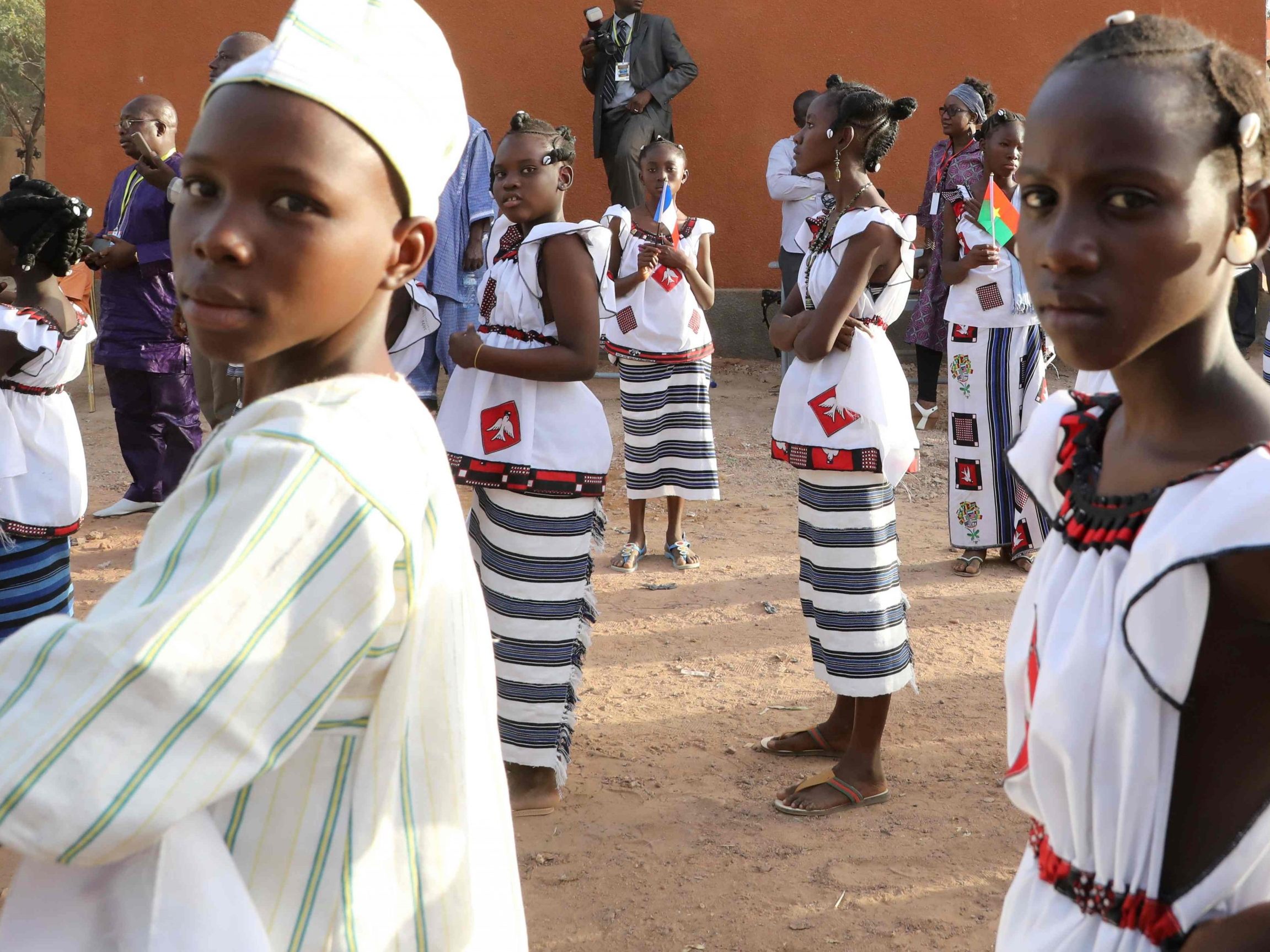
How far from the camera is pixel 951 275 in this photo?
6293 mm

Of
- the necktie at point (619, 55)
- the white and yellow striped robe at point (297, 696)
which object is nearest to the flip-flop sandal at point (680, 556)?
the white and yellow striped robe at point (297, 696)

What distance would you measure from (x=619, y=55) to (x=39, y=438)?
7.39 m

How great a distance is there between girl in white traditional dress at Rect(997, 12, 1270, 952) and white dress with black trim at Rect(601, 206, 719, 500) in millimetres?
5134

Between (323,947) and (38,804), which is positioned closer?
(38,804)

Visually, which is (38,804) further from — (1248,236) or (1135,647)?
(1248,236)

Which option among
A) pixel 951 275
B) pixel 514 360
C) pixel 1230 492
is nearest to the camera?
pixel 1230 492

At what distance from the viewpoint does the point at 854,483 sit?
3965 millimetres

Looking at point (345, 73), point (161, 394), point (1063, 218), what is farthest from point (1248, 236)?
point (161, 394)

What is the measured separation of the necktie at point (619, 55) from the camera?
1038 cm

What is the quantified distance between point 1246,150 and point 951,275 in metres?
5.04

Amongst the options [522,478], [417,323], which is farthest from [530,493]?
[417,323]

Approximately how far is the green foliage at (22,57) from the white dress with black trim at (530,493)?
2523cm

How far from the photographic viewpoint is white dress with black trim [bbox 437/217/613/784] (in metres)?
3.74

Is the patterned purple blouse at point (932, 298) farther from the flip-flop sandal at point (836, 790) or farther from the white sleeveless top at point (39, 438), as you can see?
the white sleeveless top at point (39, 438)
